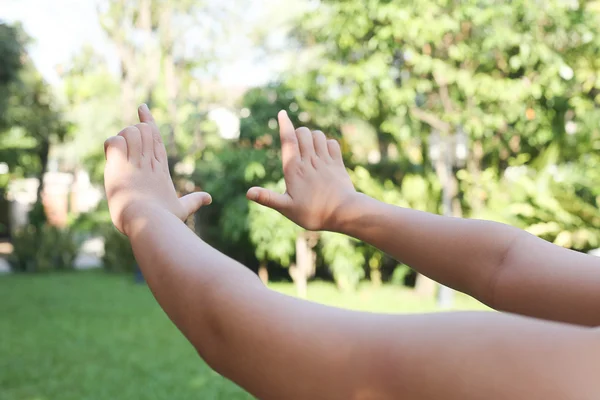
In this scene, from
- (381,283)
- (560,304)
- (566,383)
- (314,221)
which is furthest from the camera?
(381,283)

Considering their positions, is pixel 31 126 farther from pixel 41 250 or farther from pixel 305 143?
pixel 305 143

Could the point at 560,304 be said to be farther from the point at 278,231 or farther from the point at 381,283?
the point at 381,283

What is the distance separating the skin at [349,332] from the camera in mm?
540

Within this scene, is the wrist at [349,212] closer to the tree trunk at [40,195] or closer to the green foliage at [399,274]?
the green foliage at [399,274]

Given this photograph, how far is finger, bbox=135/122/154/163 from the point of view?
99 centimetres

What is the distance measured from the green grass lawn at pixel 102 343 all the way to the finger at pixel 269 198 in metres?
3.53

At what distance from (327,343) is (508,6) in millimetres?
7402

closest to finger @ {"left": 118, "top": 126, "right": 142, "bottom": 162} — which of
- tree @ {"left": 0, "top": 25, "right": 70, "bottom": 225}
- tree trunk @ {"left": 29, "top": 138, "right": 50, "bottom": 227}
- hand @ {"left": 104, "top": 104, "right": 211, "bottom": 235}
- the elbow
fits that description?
hand @ {"left": 104, "top": 104, "right": 211, "bottom": 235}

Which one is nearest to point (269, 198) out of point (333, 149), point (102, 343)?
point (333, 149)

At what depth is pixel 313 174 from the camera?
128 centimetres

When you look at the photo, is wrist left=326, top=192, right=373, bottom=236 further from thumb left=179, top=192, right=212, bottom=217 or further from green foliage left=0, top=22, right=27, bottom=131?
green foliage left=0, top=22, right=27, bottom=131

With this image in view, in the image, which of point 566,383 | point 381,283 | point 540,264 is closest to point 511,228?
point 540,264

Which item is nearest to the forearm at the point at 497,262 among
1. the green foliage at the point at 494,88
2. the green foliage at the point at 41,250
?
the green foliage at the point at 494,88

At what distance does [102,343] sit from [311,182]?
5.44m
